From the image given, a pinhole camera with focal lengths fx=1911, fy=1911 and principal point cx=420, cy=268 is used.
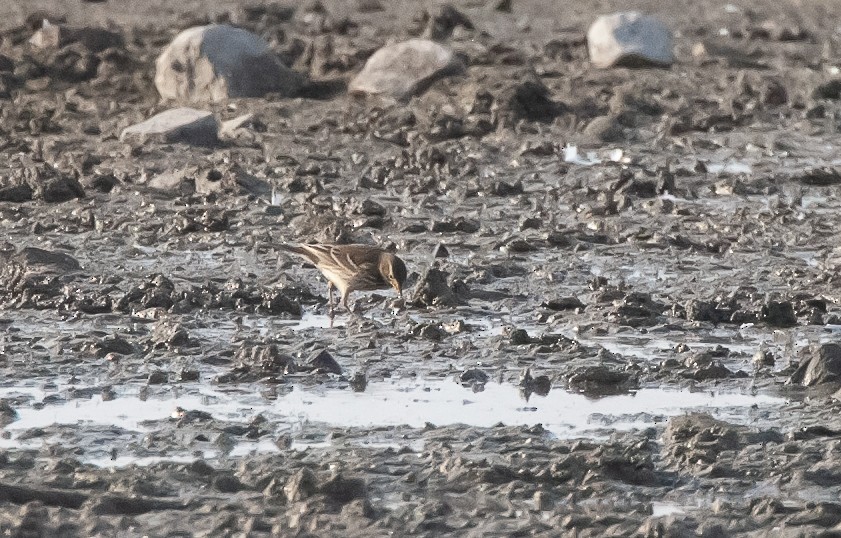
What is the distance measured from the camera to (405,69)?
658 inches

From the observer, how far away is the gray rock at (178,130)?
14.5 m

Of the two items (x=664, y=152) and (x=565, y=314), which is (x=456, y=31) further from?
(x=565, y=314)

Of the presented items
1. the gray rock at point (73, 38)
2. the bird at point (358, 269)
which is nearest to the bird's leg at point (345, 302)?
the bird at point (358, 269)

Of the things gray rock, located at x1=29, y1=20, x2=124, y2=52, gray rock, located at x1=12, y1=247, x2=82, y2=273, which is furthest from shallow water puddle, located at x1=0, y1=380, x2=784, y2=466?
gray rock, located at x1=29, y1=20, x2=124, y2=52

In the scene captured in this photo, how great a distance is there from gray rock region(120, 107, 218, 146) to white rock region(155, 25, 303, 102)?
61.6 inches

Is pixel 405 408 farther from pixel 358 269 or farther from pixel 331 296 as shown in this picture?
pixel 331 296

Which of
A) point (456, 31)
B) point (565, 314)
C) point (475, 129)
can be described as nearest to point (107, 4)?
point (456, 31)

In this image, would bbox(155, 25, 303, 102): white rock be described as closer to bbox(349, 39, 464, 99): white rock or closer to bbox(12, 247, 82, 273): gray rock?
bbox(349, 39, 464, 99): white rock

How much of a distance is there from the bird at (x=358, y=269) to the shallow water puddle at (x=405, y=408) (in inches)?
52.8

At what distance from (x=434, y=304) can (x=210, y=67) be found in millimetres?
6535

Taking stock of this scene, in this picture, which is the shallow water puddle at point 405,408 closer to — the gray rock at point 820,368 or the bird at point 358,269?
the gray rock at point 820,368

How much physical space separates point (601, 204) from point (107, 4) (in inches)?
382

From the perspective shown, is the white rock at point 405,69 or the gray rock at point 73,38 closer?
the white rock at point 405,69

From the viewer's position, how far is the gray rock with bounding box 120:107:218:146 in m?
14.5
